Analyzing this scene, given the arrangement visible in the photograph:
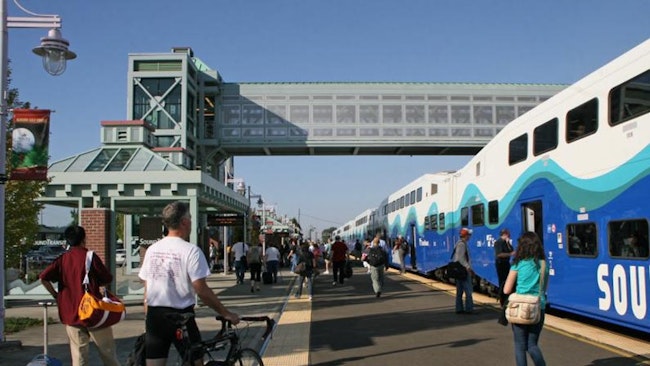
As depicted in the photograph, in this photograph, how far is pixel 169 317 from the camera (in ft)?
15.4

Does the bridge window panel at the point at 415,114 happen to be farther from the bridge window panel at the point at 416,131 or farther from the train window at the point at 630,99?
the train window at the point at 630,99

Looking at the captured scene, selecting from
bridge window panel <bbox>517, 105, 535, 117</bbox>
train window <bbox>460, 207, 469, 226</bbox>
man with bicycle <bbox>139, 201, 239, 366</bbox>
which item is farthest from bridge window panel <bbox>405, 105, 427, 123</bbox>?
man with bicycle <bbox>139, 201, 239, 366</bbox>

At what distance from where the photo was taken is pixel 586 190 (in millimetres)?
10164

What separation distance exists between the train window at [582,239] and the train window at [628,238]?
0.51 metres

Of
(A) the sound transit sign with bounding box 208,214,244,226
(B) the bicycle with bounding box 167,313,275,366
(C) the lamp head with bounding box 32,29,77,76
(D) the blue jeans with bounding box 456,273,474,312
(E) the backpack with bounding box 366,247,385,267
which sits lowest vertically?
(D) the blue jeans with bounding box 456,273,474,312

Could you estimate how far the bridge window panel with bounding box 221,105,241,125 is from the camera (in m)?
38.8

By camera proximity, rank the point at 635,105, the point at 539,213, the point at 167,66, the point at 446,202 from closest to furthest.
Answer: the point at 635,105
the point at 539,213
the point at 446,202
the point at 167,66

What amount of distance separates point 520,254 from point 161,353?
3906mm

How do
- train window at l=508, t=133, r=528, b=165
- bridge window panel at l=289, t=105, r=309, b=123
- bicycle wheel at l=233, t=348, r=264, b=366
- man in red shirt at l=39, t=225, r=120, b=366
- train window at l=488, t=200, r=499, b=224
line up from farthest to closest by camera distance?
bridge window panel at l=289, t=105, r=309, b=123 → train window at l=488, t=200, r=499, b=224 → train window at l=508, t=133, r=528, b=165 → man in red shirt at l=39, t=225, r=120, b=366 → bicycle wheel at l=233, t=348, r=264, b=366

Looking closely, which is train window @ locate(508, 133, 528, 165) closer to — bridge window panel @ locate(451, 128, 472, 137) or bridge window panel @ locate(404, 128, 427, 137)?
bridge window panel @ locate(404, 128, 427, 137)

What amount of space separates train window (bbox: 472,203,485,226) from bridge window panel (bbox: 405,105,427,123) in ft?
72.2

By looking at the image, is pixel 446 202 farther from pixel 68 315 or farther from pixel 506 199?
pixel 68 315

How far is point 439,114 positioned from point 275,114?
1037cm

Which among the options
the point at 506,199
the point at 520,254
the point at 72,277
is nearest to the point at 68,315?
the point at 72,277
